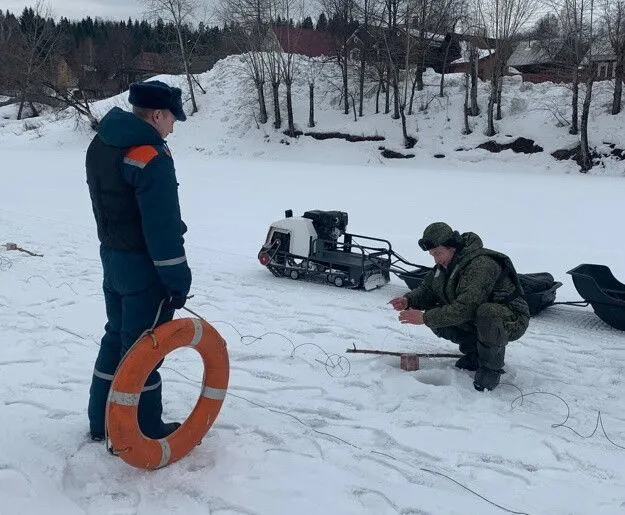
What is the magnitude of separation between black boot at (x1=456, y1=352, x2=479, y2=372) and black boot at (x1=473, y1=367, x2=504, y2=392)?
26 cm

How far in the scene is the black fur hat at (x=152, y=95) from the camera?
9.72ft

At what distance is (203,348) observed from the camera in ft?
10.5

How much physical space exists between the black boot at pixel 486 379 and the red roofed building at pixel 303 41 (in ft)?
83.2

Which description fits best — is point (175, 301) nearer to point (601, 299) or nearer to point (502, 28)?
point (601, 299)

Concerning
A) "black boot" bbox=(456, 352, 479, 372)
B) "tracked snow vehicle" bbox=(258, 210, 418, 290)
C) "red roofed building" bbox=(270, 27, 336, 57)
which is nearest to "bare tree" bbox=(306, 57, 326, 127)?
"red roofed building" bbox=(270, 27, 336, 57)

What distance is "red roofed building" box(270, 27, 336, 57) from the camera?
28.0 metres

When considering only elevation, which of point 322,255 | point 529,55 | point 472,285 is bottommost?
point 322,255

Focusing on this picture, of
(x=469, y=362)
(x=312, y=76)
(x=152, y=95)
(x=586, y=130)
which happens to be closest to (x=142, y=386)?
(x=152, y=95)

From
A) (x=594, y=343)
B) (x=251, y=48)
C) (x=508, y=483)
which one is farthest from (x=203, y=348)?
(x=251, y=48)

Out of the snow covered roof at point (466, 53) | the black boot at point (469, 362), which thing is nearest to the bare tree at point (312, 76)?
the snow covered roof at point (466, 53)

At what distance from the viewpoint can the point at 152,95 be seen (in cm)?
297

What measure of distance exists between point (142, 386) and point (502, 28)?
25.7m

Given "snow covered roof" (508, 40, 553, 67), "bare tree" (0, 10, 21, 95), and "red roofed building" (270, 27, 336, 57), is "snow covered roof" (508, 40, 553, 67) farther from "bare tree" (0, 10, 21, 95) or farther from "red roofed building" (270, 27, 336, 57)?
"bare tree" (0, 10, 21, 95)

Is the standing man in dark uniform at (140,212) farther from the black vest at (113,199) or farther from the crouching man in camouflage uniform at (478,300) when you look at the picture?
the crouching man in camouflage uniform at (478,300)
